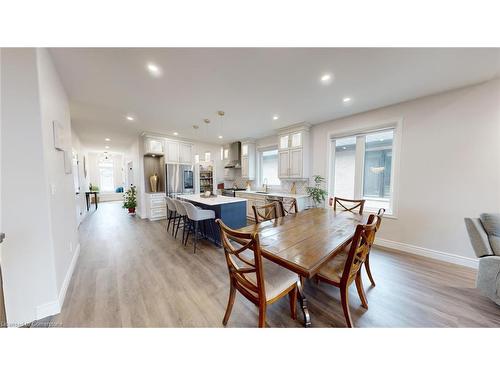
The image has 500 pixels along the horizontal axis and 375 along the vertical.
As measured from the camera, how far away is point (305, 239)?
1.44m

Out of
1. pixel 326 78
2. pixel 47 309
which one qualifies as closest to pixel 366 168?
pixel 326 78

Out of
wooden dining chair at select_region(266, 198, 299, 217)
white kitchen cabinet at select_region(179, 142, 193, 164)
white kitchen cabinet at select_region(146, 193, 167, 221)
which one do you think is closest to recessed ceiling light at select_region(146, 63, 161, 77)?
wooden dining chair at select_region(266, 198, 299, 217)

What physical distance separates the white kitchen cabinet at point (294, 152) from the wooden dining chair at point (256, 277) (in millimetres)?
2939

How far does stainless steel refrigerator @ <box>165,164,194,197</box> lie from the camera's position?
4895 millimetres

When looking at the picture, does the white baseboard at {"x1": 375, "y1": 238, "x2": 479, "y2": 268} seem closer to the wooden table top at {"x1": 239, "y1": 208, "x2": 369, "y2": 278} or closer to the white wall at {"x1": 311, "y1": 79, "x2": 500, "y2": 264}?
the white wall at {"x1": 311, "y1": 79, "x2": 500, "y2": 264}

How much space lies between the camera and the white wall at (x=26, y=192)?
128 centimetres

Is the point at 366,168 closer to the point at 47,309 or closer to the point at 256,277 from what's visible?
the point at 256,277

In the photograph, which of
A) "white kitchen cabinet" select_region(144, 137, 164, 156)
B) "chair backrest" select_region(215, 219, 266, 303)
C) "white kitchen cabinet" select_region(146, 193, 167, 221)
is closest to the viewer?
"chair backrest" select_region(215, 219, 266, 303)

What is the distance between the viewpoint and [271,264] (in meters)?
1.48

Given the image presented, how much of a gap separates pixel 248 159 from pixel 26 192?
14.7 ft

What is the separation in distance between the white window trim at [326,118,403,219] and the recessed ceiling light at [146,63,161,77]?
3395mm

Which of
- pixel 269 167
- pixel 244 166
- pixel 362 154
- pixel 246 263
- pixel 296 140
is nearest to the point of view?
pixel 246 263
